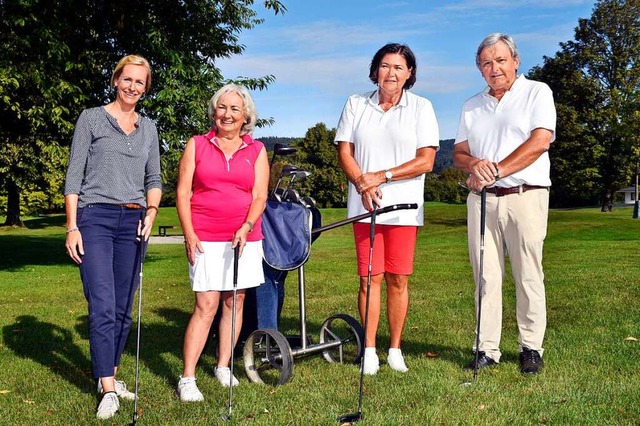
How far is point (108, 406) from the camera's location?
460 cm

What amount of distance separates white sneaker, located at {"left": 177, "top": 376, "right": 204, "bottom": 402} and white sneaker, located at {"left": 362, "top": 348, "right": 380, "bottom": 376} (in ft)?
4.09

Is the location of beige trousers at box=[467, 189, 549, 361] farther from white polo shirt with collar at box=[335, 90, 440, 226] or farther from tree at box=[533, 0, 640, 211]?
tree at box=[533, 0, 640, 211]

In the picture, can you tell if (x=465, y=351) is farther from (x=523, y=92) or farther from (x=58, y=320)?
(x=58, y=320)

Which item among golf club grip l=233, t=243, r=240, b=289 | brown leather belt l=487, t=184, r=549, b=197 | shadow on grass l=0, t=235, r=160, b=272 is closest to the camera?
golf club grip l=233, t=243, r=240, b=289

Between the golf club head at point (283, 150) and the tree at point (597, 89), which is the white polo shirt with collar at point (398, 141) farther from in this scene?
the tree at point (597, 89)

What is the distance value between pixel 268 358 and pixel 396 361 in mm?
960

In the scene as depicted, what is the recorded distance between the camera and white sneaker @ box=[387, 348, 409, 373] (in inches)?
219

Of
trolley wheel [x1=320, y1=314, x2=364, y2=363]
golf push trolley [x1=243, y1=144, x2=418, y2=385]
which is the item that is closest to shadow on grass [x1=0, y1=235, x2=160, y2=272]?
trolley wheel [x1=320, y1=314, x2=364, y2=363]

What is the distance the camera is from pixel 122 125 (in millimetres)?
4895

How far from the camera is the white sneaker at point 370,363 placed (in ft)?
17.9

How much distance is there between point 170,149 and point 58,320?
6.55 meters

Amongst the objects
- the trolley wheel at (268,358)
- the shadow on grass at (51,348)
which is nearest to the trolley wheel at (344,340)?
the trolley wheel at (268,358)

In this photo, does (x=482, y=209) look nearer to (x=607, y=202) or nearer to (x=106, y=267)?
(x=106, y=267)

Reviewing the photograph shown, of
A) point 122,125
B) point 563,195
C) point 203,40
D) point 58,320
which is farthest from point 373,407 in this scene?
point 563,195
